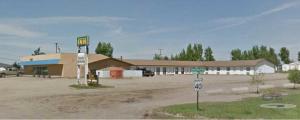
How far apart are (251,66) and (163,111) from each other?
79.9m

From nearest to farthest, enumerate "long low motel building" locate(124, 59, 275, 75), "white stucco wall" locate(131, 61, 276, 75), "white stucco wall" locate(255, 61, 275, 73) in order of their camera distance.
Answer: "long low motel building" locate(124, 59, 275, 75) → "white stucco wall" locate(131, 61, 276, 75) → "white stucco wall" locate(255, 61, 275, 73)

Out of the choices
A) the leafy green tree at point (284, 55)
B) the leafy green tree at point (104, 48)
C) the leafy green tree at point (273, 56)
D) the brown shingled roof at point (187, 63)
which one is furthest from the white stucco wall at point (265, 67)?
the leafy green tree at point (104, 48)

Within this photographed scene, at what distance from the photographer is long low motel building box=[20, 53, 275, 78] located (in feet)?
216

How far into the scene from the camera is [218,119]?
14.0 meters

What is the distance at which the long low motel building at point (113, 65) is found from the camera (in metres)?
65.7

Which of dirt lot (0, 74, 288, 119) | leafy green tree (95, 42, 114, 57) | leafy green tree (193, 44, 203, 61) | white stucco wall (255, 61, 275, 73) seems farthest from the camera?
leafy green tree (193, 44, 203, 61)

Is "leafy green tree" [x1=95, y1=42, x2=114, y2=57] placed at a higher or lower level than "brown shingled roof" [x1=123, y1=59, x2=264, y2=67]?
higher

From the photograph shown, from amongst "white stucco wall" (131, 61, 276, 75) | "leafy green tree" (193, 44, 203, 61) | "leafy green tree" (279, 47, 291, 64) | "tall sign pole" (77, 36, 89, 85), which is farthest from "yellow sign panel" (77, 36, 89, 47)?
"leafy green tree" (279, 47, 291, 64)

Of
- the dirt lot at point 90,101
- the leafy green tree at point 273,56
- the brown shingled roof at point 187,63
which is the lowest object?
the dirt lot at point 90,101

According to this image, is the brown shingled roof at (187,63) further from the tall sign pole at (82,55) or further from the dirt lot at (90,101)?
the dirt lot at (90,101)

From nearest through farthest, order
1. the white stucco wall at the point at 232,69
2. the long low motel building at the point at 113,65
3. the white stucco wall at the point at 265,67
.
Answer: the long low motel building at the point at 113,65, the white stucco wall at the point at 232,69, the white stucco wall at the point at 265,67

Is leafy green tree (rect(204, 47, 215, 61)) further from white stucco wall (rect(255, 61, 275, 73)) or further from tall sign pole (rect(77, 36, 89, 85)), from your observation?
tall sign pole (rect(77, 36, 89, 85))

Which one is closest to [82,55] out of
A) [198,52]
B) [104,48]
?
[104,48]

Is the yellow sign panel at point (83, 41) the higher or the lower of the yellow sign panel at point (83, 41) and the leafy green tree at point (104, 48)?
the lower
